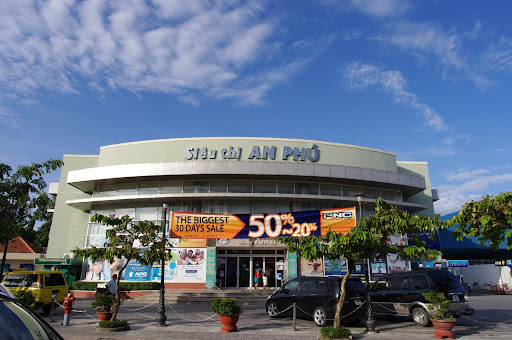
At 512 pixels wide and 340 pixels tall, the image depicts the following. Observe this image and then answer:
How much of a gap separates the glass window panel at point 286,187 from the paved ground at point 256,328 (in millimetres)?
11642

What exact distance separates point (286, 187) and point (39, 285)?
55.3 feet

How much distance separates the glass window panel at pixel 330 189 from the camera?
2780 cm

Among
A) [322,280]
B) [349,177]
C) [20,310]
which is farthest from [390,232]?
[349,177]

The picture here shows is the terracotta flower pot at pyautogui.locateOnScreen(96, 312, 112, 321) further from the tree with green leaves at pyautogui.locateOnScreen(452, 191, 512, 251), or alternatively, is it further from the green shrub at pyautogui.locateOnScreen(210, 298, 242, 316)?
the tree with green leaves at pyautogui.locateOnScreen(452, 191, 512, 251)

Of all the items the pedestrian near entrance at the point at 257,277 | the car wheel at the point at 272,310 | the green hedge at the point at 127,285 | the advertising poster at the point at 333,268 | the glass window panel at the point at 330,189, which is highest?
the glass window panel at the point at 330,189

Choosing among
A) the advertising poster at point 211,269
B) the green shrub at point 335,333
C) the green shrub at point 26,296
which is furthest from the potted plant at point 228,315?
the advertising poster at point 211,269

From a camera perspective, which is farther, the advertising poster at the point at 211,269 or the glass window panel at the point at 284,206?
the glass window panel at the point at 284,206

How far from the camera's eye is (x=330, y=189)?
28.0 meters

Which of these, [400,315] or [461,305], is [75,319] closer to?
[400,315]

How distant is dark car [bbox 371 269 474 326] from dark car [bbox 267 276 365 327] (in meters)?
1.51

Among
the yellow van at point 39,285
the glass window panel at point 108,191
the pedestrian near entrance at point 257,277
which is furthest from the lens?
the glass window panel at point 108,191

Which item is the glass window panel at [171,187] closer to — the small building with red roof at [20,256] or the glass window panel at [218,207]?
the glass window panel at [218,207]

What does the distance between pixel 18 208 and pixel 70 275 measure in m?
13.1

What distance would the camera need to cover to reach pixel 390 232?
11.9 m
